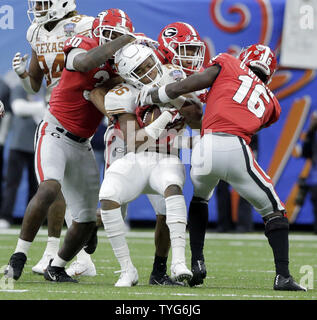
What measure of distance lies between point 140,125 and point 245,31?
5914 mm

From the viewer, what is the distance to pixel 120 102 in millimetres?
5332

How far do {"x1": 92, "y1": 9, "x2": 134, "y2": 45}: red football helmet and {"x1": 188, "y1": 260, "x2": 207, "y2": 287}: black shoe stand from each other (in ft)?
5.13

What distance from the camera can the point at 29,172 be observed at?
35.3 feet

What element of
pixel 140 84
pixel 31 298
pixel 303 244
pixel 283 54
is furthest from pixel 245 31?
pixel 31 298

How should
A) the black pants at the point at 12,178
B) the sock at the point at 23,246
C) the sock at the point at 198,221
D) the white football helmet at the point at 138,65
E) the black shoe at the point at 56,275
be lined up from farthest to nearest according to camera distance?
1. the black pants at the point at 12,178
2. the black shoe at the point at 56,275
3. the sock at the point at 23,246
4. the sock at the point at 198,221
5. the white football helmet at the point at 138,65

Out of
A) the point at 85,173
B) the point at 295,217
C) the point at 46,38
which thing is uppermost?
the point at 46,38

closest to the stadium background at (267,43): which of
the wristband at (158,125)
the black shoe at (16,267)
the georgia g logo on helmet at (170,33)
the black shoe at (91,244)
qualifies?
the black shoe at (91,244)

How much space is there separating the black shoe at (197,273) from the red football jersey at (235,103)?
32.3 inches

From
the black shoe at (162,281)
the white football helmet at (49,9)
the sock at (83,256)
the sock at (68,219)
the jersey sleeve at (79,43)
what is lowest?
the sock at (83,256)

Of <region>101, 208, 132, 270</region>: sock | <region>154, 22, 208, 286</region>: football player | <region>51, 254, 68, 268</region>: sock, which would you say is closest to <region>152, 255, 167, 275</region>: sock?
<region>154, 22, 208, 286</region>: football player

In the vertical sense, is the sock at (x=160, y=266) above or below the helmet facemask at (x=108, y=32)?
below

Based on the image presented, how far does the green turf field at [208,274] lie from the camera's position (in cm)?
Answer: 481

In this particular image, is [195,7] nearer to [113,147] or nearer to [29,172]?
[29,172]

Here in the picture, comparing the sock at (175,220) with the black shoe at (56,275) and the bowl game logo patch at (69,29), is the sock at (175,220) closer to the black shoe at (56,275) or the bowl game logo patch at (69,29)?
the black shoe at (56,275)
